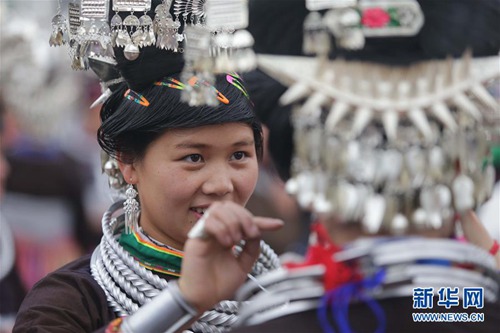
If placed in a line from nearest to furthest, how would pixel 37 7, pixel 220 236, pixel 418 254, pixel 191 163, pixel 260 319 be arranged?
pixel 418 254
pixel 260 319
pixel 220 236
pixel 191 163
pixel 37 7

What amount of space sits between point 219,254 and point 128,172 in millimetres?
907

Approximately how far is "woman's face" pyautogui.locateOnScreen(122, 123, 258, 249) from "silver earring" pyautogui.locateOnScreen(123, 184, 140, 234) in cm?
14

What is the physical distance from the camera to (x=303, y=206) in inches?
67.0

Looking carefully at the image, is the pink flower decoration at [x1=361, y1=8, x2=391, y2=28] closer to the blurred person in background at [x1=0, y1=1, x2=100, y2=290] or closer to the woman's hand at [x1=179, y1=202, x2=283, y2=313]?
the woman's hand at [x1=179, y1=202, x2=283, y2=313]

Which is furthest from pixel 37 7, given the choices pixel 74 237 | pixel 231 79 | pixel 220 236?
pixel 220 236

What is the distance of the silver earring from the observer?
283 centimetres

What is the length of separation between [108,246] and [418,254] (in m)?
1.30

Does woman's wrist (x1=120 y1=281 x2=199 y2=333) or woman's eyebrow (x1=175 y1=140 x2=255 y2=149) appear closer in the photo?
woman's wrist (x1=120 y1=281 x2=199 y2=333)

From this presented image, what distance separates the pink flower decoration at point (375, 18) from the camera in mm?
1630

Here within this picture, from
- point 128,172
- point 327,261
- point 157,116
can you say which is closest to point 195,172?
point 157,116

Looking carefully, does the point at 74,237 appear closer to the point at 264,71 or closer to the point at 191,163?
the point at 191,163

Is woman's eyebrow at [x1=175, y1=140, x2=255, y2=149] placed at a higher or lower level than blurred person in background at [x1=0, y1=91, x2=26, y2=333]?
higher

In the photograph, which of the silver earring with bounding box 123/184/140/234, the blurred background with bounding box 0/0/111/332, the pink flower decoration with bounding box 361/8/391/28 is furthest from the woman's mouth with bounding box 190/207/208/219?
the blurred background with bounding box 0/0/111/332

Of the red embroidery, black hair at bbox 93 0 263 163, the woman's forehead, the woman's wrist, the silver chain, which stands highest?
black hair at bbox 93 0 263 163
